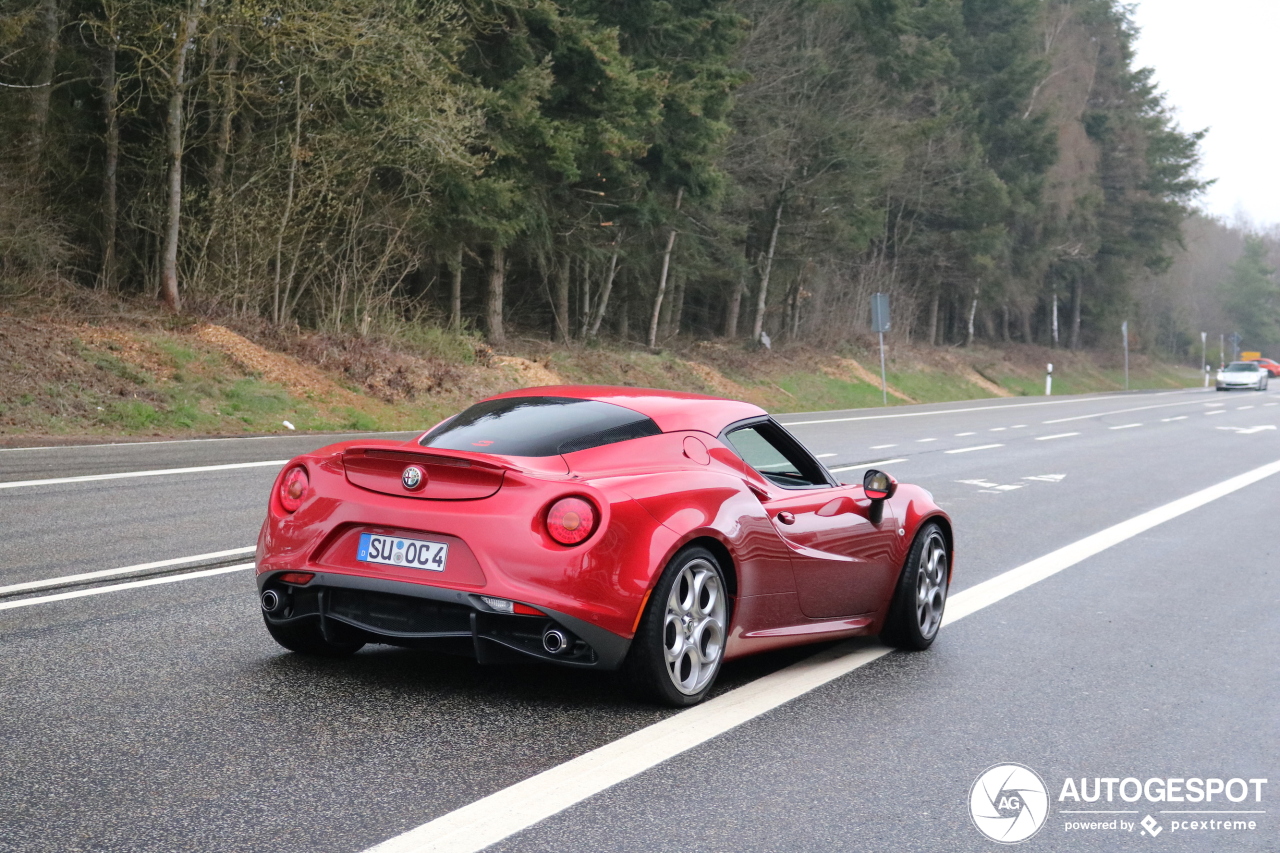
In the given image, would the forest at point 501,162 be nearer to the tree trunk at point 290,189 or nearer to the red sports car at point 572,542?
the tree trunk at point 290,189

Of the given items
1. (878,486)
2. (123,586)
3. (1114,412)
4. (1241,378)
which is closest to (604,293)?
(1114,412)

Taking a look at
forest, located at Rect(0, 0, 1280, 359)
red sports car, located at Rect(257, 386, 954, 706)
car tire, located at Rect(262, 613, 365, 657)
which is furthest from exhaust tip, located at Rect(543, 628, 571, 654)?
forest, located at Rect(0, 0, 1280, 359)

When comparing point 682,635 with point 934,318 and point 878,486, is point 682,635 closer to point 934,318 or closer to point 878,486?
point 878,486

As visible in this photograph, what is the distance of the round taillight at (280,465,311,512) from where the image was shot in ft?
17.9

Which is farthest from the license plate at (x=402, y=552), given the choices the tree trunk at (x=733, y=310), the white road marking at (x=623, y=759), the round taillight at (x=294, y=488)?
the tree trunk at (x=733, y=310)

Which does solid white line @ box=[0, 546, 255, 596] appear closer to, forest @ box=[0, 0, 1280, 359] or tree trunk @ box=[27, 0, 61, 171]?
forest @ box=[0, 0, 1280, 359]

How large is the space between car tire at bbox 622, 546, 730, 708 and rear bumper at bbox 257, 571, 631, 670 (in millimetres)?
122

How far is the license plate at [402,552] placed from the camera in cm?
502

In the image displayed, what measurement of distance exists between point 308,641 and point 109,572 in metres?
2.46

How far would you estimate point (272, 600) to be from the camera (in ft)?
17.9

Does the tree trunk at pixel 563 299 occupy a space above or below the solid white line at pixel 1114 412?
above

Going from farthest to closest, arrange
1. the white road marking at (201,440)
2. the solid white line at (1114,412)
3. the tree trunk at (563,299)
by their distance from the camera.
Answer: the tree trunk at (563,299)
the solid white line at (1114,412)
the white road marking at (201,440)

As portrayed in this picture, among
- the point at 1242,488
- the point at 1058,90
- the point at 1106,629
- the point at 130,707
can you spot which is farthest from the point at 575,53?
the point at 1058,90

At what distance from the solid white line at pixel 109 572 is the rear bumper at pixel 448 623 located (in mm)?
2713
